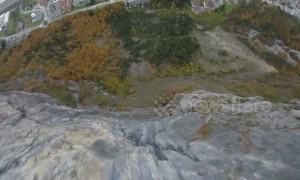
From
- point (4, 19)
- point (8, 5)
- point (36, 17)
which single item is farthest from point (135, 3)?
point (8, 5)

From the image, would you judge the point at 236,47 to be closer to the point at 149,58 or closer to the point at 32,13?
the point at 149,58

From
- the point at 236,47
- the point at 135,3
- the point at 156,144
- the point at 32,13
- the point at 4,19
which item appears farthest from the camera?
the point at 4,19

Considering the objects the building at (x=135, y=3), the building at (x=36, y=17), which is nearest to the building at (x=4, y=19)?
the building at (x=36, y=17)

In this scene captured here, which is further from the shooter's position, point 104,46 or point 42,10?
point 42,10

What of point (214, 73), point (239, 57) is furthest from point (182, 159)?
point (239, 57)

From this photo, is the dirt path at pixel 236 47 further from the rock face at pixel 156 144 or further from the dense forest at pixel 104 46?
the rock face at pixel 156 144

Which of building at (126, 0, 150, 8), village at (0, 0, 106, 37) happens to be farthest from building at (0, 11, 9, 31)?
building at (126, 0, 150, 8)

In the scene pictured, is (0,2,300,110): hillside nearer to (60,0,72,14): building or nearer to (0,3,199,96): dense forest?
(0,3,199,96): dense forest
